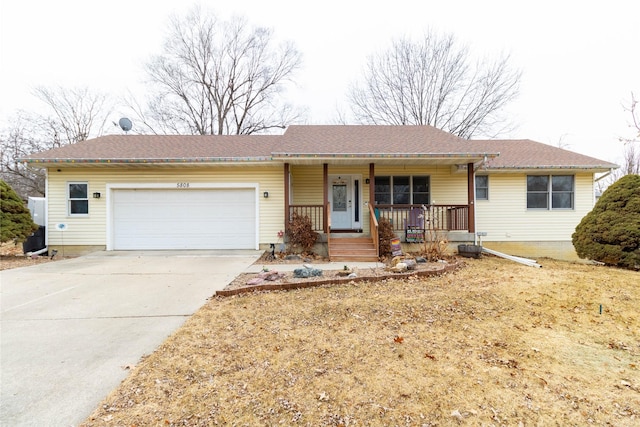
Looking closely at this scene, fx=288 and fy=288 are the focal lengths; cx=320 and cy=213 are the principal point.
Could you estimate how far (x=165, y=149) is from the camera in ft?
33.8

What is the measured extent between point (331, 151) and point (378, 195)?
2767 mm

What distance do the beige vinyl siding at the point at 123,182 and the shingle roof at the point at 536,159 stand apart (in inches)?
279

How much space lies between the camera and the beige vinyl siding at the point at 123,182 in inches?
372

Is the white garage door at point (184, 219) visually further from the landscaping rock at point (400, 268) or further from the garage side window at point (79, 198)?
the landscaping rock at point (400, 268)

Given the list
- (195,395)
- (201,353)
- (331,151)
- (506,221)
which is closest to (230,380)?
(195,395)

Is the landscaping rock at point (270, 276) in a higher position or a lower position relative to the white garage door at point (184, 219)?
lower

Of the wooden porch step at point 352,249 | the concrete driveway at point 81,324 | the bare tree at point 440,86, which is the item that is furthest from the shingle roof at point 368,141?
the bare tree at point 440,86

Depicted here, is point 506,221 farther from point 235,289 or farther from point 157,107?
point 157,107

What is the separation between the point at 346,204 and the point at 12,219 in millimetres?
10000

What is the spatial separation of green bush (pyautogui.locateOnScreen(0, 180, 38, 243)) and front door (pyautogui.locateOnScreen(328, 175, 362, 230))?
30.4 feet

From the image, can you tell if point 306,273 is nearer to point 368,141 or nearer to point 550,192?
point 368,141

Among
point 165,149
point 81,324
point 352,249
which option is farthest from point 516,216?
point 165,149

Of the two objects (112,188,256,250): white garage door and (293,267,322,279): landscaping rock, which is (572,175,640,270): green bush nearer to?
(293,267,322,279): landscaping rock

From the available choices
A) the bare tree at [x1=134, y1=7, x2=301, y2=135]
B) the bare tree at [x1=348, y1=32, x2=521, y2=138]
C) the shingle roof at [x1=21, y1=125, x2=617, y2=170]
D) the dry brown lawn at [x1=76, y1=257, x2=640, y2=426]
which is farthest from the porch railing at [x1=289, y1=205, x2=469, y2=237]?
the bare tree at [x1=134, y1=7, x2=301, y2=135]
